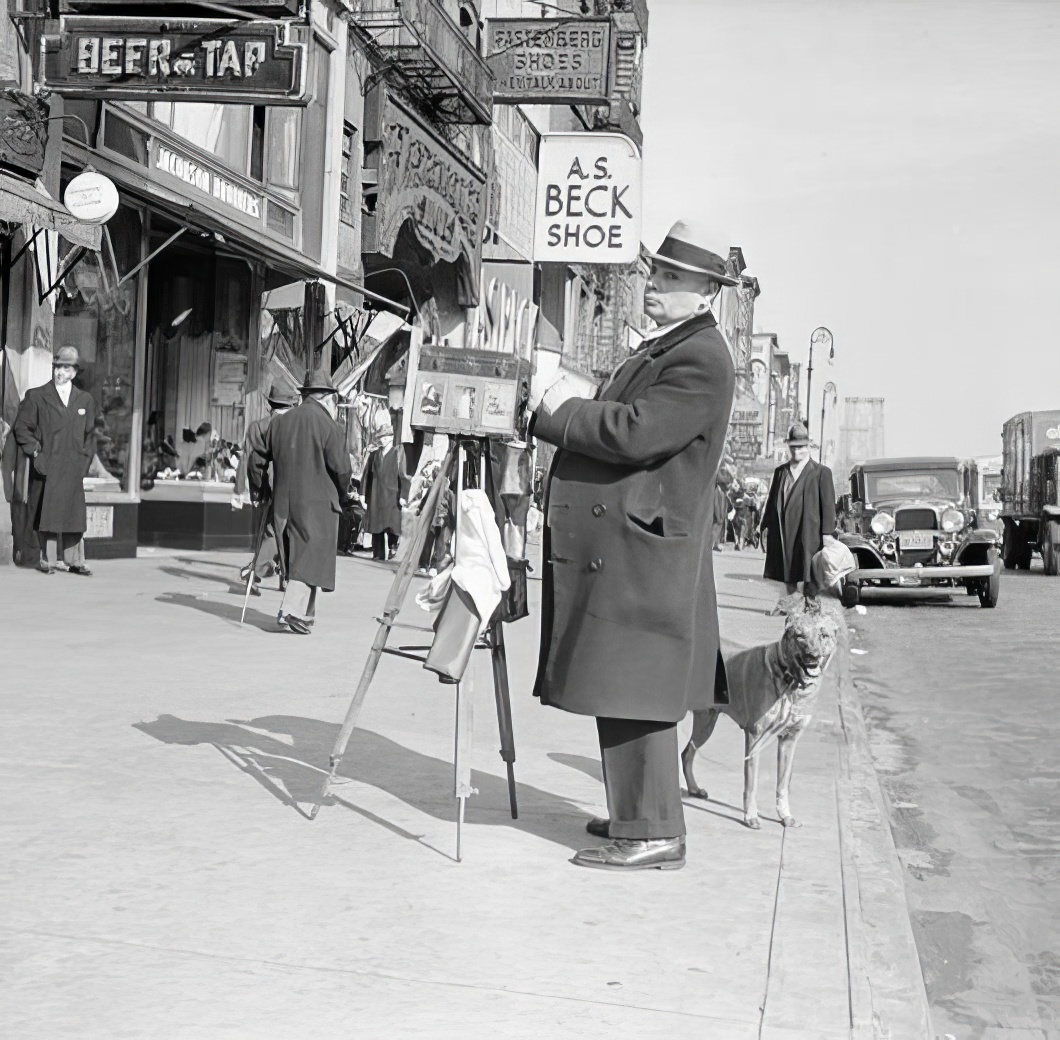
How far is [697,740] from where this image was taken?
640 centimetres

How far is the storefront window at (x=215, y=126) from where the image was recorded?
18.2 meters

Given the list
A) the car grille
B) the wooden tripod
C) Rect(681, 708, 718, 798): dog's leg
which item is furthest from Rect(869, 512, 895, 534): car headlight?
the wooden tripod

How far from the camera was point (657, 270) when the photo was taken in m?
5.29

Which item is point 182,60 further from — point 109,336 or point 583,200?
point 583,200

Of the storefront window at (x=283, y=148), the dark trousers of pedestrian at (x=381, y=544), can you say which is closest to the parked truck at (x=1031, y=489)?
the dark trousers of pedestrian at (x=381, y=544)

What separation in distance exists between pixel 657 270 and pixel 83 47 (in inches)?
414

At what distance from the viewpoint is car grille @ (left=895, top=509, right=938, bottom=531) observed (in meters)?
21.4

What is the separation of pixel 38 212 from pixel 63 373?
1.99 m

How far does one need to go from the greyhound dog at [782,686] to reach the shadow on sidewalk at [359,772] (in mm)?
672

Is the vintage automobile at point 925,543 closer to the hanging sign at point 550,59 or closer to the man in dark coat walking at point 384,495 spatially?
the man in dark coat walking at point 384,495

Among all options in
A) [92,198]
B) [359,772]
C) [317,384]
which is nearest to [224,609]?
[317,384]

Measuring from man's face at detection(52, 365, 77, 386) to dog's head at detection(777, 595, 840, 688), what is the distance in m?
10.5

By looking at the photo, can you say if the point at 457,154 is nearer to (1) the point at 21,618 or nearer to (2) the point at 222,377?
(2) the point at 222,377

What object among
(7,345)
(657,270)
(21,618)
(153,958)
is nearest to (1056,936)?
(657,270)
